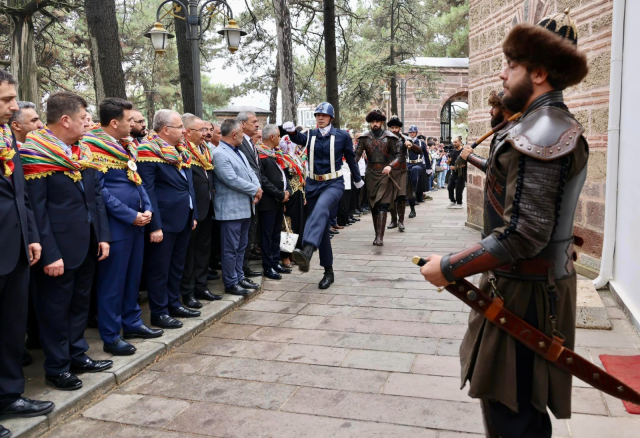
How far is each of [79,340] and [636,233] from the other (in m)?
4.49

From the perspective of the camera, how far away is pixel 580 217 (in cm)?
639

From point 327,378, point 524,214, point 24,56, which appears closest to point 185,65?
point 24,56

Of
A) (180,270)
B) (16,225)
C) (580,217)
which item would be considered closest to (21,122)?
(16,225)

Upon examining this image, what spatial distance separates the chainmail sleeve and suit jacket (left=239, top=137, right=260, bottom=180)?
450 cm

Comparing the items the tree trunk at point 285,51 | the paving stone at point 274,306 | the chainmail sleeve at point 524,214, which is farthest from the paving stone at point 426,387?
the tree trunk at point 285,51

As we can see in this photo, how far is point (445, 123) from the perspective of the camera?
2519 centimetres

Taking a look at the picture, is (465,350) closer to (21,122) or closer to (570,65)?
(570,65)

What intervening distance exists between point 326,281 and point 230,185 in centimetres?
158

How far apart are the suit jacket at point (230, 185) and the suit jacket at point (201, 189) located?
235mm

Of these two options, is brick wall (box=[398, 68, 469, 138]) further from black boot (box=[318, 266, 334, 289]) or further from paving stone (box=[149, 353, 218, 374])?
paving stone (box=[149, 353, 218, 374])

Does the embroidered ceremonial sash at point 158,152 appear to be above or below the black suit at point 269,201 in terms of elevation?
above

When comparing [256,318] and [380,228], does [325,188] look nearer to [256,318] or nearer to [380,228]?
[256,318]

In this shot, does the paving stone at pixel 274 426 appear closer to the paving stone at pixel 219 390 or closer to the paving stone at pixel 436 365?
the paving stone at pixel 219 390

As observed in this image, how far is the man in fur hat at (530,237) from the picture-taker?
188 centimetres
